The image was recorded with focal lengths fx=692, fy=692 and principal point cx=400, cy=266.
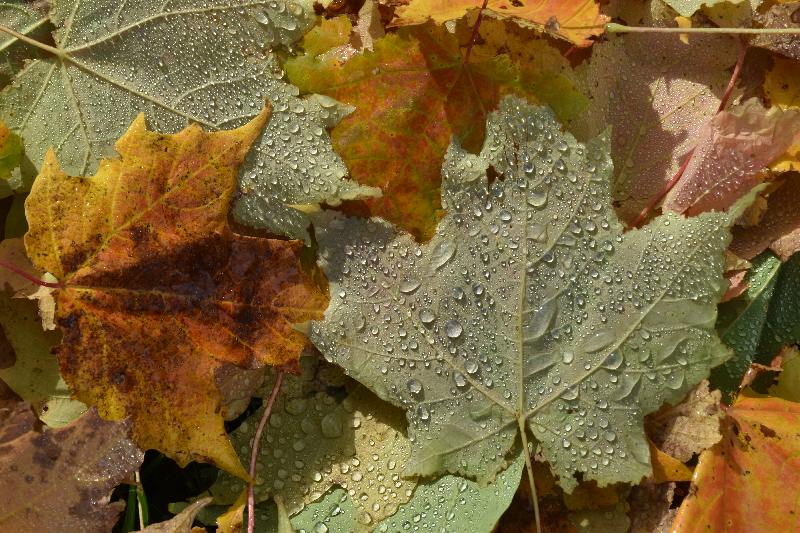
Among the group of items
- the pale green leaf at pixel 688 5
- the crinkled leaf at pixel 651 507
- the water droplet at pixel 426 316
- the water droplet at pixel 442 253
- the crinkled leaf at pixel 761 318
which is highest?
the pale green leaf at pixel 688 5

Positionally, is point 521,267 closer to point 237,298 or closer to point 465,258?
point 465,258

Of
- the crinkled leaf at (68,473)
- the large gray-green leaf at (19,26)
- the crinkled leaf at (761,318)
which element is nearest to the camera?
the crinkled leaf at (68,473)

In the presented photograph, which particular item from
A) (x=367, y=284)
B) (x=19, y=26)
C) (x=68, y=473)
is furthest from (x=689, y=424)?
(x=19, y=26)

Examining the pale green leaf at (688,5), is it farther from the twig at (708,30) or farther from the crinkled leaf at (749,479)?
the crinkled leaf at (749,479)

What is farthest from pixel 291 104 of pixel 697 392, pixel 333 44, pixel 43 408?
pixel 697 392

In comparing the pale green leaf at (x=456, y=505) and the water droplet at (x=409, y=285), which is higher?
the water droplet at (x=409, y=285)

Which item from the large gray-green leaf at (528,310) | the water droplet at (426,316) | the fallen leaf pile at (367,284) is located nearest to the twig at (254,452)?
the fallen leaf pile at (367,284)

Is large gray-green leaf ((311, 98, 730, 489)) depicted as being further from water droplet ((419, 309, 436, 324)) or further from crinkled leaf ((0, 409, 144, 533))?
crinkled leaf ((0, 409, 144, 533))

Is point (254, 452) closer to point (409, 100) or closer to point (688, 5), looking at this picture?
point (409, 100)
